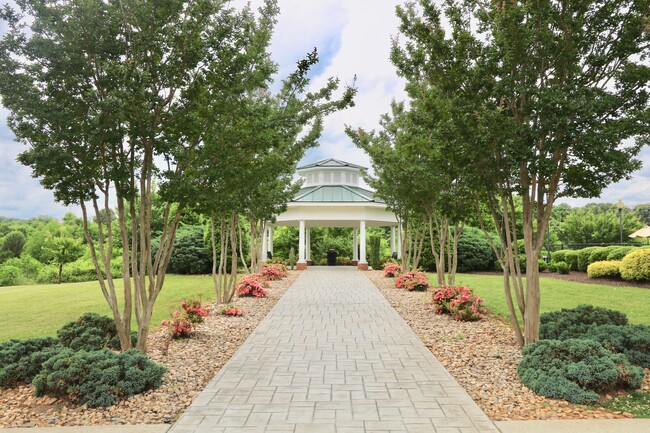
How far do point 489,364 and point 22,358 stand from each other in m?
5.98

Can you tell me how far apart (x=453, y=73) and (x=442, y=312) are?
232 inches

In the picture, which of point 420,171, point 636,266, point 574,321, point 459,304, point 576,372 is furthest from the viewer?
point 636,266

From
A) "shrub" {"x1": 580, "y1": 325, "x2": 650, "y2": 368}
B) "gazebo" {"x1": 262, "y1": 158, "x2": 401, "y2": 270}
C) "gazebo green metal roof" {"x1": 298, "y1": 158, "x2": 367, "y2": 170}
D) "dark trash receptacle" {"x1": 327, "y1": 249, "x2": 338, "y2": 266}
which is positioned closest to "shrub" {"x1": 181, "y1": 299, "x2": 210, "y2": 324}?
"shrub" {"x1": 580, "y1": 325, "x2": 650, "y2": 368}

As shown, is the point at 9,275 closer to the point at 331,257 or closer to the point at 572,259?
the point at 331,257

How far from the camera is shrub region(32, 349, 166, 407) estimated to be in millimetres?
4629

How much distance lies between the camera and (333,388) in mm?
5062

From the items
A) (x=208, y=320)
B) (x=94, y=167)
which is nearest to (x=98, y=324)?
(x=94, y=167)

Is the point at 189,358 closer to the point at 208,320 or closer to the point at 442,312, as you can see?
the point at 208,320

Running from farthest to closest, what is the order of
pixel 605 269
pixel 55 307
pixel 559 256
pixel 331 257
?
pixel 331 257, pixel 559 256, pixel 605 269, pixel 55 307

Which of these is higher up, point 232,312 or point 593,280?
point 593,280

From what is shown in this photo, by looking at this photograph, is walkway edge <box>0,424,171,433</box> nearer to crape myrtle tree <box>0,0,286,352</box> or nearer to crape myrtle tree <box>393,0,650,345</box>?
crape myrtle tree <box>0,0,286,352</box>

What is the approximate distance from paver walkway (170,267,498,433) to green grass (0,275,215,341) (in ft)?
13.0

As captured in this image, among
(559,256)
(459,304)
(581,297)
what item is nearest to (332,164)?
(559,256)

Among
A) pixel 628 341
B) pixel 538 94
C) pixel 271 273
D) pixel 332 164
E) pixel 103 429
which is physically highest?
pixel 332 164
